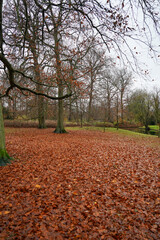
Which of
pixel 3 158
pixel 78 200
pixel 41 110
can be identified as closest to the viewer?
pixel 78 200

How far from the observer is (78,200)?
344 cm

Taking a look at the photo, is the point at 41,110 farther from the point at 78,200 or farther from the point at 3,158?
the point at 78,200

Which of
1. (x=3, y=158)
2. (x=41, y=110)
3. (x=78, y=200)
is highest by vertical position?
(x=41, y=110)

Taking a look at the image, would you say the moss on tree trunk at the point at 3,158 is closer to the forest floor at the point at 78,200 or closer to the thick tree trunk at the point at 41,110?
the forest floor at the point at 78,200

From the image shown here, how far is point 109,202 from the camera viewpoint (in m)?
3.38

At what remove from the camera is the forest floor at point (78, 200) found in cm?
255

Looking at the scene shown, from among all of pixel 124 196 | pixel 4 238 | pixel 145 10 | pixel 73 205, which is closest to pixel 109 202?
pixel 124 196

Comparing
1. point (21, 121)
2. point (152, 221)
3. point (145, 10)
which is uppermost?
point (145, 10)

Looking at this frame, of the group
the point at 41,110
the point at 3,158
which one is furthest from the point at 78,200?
the point at 41,110

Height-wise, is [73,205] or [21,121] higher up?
[21,121]

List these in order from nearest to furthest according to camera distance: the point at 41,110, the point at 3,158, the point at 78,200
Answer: the point at 78,200, the point at 3,158, the point at 41,110

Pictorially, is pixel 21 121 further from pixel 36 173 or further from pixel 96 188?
pixel 96 188

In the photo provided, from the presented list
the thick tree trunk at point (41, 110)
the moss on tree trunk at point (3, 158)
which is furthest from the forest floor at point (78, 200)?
the thick tree trunk at point (41, 110)

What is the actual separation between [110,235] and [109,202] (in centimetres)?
92
